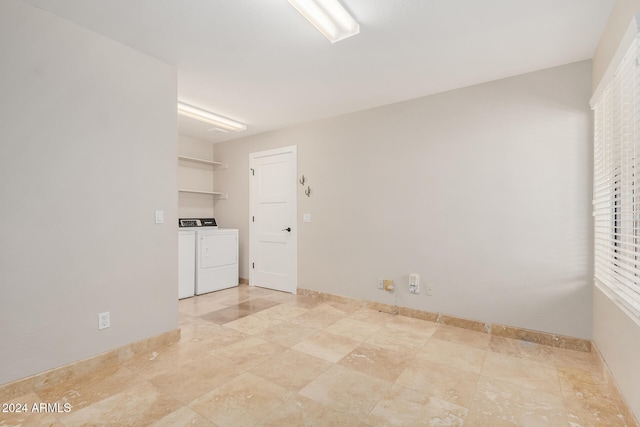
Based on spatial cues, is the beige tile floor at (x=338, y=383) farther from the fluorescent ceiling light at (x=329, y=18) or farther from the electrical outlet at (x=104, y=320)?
the fluorescent ceiling light at (x=329, y=18)

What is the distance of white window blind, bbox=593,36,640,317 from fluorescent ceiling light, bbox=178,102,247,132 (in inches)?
152

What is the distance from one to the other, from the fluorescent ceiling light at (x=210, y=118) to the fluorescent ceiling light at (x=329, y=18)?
7.19ft

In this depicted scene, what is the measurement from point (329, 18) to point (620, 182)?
2142 mm

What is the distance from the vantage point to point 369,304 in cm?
379

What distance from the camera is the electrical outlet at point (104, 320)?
228 cm

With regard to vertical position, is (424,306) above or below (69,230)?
below

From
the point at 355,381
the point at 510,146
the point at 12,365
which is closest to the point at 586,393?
the point at 355,381

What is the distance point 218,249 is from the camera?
4680 mm

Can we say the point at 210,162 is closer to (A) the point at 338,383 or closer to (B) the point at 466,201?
(B) the point at 466,201

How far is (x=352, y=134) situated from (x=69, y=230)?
3.08 metres

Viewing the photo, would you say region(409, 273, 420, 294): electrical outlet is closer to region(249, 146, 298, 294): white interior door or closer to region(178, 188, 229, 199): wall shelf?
region(249, 146, 298, 294): white interior door

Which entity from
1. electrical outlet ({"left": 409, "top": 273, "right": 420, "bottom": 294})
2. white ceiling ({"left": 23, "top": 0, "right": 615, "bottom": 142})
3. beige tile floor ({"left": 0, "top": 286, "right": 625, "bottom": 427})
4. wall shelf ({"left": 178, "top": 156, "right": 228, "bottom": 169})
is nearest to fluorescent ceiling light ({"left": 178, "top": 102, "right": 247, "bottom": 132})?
white ceiling ({"left": 23, "top": 0, "right": 615, "bottom": 142})

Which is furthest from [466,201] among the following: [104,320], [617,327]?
[104,320]

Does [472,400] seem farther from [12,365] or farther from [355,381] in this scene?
[12,365]
